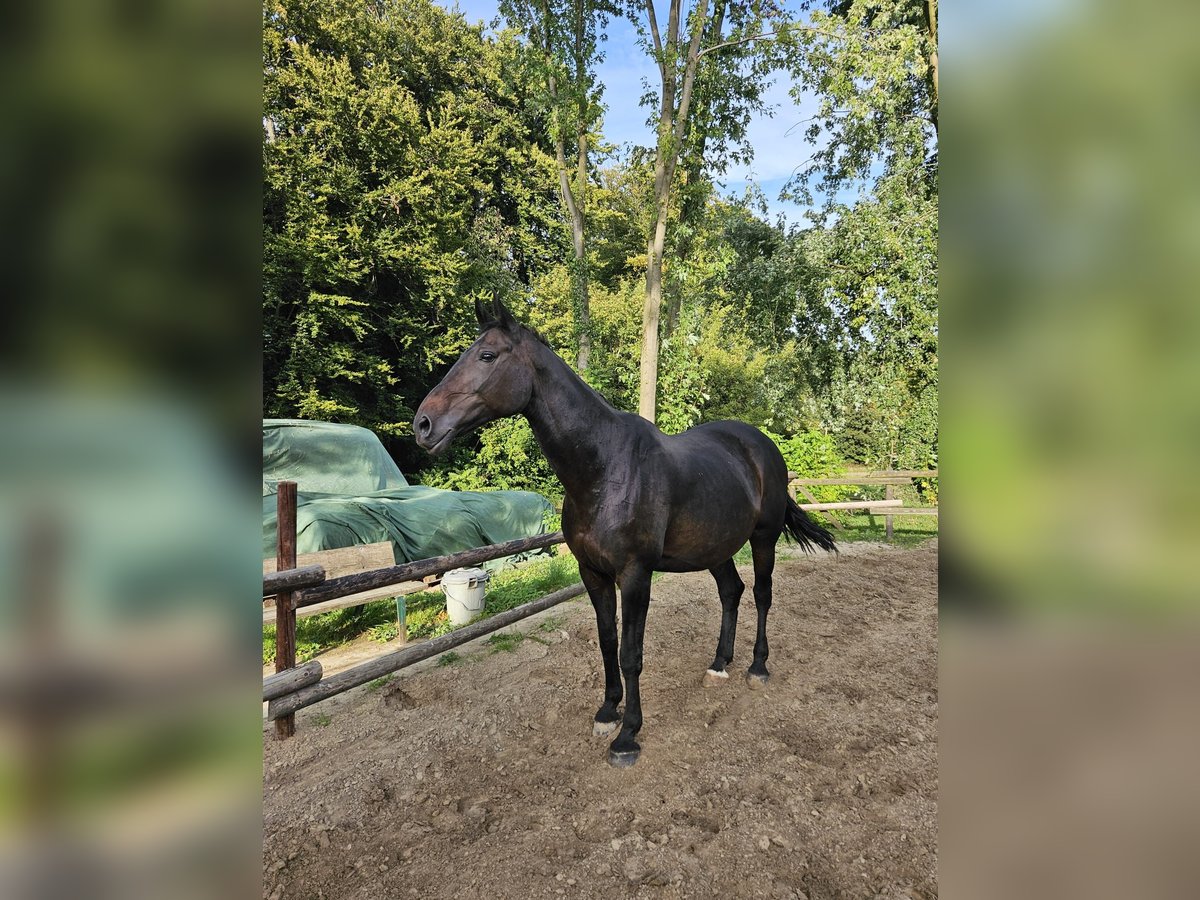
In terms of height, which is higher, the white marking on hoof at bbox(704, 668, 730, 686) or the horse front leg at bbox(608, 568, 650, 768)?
the horse front leg at bbox(608, 568, 650, 768)

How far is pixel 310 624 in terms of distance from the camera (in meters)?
5.61

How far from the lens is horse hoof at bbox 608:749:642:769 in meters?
2.57

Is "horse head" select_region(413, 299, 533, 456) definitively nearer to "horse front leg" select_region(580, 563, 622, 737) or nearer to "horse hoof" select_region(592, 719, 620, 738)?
"horse front leg" select_region(580, 563, 622, 737)

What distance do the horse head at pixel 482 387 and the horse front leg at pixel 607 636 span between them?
0.97 metres

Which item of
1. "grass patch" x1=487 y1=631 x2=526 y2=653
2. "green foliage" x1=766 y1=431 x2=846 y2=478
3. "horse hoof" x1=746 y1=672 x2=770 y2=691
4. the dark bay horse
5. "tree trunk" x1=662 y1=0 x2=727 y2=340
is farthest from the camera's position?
"green foliage" x1=766 y1=431 x2=846 y2=478

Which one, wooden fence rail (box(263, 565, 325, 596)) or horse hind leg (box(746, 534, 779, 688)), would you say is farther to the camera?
horse hind leg (box(746, 534, 779, 688))

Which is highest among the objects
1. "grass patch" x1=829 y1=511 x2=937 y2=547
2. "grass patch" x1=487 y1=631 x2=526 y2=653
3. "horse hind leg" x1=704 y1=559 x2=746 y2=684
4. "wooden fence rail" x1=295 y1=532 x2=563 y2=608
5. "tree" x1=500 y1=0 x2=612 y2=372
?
"tree" x1=500 y1=0 x2=612 y2=372

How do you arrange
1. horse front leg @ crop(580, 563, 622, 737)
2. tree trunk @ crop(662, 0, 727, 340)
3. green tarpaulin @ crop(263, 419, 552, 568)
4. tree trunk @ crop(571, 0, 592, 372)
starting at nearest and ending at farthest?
horse front leg @ crop(580, 563, 622, 737) < green tarpaulin @ crop(263, 419, 552, 568) < tree trunk @ crop(662, 0, 727, 340) < tree trunk @ crop(571, 0, 592, 372)

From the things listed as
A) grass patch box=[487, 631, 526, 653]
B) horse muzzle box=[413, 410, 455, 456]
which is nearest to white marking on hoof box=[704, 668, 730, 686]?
grass patch box=[487, 631, 526, 653]

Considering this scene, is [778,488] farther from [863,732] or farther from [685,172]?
[685,172]

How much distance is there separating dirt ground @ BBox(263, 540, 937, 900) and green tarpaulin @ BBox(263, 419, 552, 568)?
7.88 feet

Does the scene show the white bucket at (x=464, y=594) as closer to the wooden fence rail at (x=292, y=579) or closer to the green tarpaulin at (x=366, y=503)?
the green tarpaulin at (x=366, y=503)
